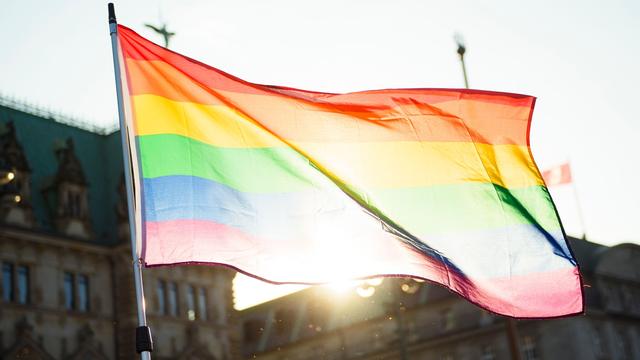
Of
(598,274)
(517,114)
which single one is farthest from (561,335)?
(517,114)

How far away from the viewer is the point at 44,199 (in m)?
44.8

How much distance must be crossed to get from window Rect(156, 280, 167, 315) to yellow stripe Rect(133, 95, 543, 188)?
35.8 meters

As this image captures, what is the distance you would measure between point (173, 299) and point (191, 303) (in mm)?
1162

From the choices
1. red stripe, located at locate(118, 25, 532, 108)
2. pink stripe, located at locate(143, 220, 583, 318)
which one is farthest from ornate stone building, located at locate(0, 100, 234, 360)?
pink stripe, located at locate(143, 220, 583, 318)

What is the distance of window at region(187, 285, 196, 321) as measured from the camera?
47.9m

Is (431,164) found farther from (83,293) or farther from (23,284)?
(83,293)

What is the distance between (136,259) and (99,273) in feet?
120

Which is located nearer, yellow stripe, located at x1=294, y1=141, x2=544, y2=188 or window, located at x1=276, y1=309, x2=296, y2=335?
yellow stripe, located at x1=294, y1=141, x2=544, y2=188

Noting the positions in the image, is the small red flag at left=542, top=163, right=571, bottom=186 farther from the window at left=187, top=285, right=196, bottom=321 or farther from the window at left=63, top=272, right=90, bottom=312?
the window at left=63, top=272, right=90, bottom=312

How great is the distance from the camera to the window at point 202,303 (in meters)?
48.6

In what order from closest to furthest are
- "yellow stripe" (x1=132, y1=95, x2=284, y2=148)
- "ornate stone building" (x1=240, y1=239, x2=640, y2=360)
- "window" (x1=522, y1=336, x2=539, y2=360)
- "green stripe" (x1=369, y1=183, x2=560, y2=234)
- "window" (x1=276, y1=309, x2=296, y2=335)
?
"yellow stripe" (x1=132, y1=95, x2=284, y2=148) → "green stripe" (x1=369, y1=183, x2=560, y2=234) → "ornate stone building" (x1=240, y1=239, x2=640, y2=360) → "window" (x1=522, y1=336, x2=539, y2=360) → "window" (x1=276, y1=309, x2=296, y2=335)

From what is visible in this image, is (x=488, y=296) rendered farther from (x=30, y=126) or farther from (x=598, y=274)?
(x=598, y=274)

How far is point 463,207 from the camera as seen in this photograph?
11734mm

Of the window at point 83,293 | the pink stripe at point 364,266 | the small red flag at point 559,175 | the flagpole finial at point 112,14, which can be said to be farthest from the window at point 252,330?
the flagpole finial at point 112,14
